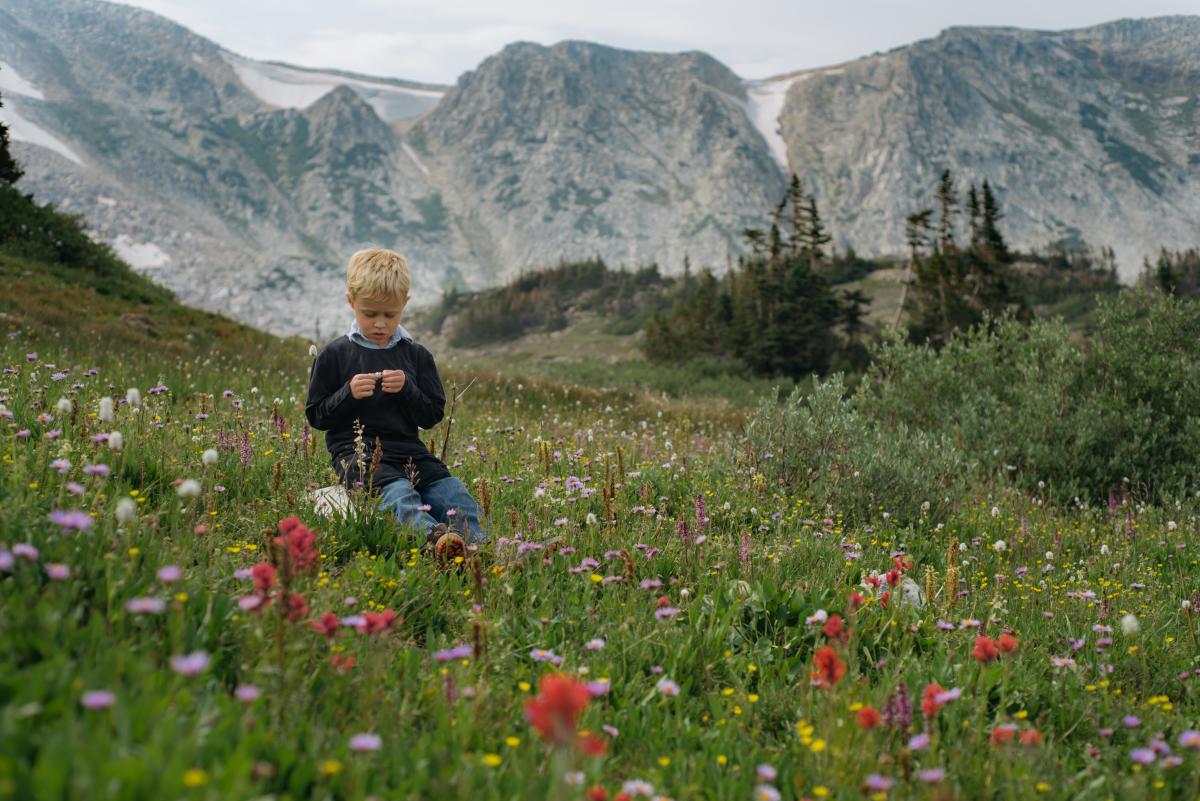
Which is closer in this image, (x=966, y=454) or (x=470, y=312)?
(x=966, y=454)

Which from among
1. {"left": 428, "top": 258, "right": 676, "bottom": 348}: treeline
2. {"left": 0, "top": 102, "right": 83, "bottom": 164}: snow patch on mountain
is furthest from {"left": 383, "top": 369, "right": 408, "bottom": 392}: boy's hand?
{"left": 0, "top": 102, "right": 83, "bottom": 164}: snow patch on mountain

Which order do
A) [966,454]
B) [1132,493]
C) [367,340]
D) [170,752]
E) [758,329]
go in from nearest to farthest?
[170,752], [367,340], [1132,493], [966,454], [758,329]

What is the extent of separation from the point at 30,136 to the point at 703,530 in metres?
212

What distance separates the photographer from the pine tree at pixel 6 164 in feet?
63.4


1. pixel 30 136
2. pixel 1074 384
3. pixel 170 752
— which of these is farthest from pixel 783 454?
pixel 30 136

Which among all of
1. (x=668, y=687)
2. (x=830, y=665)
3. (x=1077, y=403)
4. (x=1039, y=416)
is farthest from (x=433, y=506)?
(x=1077, y=403)

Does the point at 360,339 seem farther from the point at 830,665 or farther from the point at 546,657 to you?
the point at 830,665

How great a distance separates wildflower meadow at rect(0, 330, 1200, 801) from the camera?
84.0 inches

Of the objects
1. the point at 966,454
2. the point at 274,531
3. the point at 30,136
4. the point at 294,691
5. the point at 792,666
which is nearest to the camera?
the point at 294,691

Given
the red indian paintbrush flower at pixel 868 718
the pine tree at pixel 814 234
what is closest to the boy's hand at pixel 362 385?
the red indian paintbrush flower at pixel 868 718

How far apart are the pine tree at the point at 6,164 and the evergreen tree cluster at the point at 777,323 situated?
3372cm

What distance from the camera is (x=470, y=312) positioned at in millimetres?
104125

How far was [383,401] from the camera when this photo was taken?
5539 mm

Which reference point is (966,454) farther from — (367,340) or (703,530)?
(367,340)
